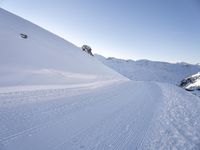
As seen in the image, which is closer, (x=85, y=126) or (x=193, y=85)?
(x=85, y=126)

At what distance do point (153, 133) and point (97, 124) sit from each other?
5.63 ft

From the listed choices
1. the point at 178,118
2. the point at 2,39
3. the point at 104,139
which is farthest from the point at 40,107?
the point at 2,39

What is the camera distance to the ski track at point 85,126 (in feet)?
16.1

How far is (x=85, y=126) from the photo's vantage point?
6.28m

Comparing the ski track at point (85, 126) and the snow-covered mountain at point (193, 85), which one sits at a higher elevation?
the snow-covered mountain at point (193, 85)

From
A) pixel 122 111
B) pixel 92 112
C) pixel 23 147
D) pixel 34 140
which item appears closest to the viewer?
pixel 23 147

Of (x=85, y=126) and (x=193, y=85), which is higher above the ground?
(x=193, y=85)

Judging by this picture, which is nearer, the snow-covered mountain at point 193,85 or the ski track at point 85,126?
the ski track at point 85,126

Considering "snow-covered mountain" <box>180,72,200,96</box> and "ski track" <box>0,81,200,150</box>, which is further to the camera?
"snow-covered mountain" <box>180,72,200,96</box>

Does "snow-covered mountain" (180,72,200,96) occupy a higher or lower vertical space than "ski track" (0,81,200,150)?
higher

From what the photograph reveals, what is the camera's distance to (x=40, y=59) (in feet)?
63.4

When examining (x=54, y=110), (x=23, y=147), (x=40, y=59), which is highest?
(x=40, y=59)

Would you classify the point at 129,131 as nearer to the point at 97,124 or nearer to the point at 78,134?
the point at 97,124

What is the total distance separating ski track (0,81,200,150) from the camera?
4918mm
